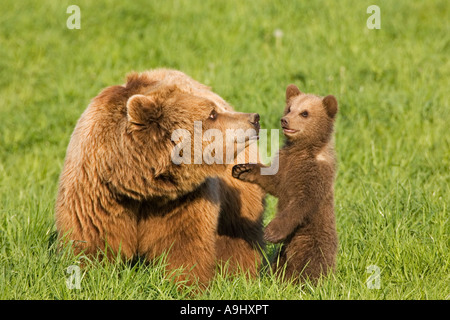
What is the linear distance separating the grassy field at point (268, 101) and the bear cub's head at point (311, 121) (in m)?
0.99

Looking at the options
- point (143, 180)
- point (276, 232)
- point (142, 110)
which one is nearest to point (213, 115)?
point (142, 110)

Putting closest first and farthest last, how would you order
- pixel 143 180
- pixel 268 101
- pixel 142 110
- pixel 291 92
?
pixel 142 110 < pixel 143 180 < pixel 291 92 < pixel 268 101

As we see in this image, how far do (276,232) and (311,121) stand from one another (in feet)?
2.82

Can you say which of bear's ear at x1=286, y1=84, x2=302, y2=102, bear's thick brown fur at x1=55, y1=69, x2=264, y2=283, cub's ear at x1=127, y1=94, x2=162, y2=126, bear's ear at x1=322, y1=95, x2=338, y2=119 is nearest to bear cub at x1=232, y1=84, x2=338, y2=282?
bear's ear at x1=322, y1=95, x2=338, y2=119

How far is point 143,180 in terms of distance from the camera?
458 centimetres

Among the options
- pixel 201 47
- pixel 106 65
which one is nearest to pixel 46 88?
pixel 106 65

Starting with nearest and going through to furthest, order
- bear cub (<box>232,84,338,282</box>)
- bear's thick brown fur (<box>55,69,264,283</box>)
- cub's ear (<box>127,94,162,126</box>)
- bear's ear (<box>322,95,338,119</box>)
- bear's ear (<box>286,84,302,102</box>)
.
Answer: cub's ear (<box>127,94,162,126</box>) < bear's thick brown fur (<box>55,69,264,283</box>) < bear cub (<box>232,84,338,282</box>) < bear's ear (<box>322,95,338,119</box>) < bear's ear (<box>286,84,302,102</box>)

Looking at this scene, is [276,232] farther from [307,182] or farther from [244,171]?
[244,171]

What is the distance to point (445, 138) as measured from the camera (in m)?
7.44

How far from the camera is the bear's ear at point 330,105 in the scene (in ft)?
15.8

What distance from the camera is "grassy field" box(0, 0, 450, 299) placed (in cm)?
462

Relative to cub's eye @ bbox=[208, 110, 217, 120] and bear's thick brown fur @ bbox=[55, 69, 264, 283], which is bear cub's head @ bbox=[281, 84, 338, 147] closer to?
bear's thick brown fur @ bbox=[55, 69, 264, 283]

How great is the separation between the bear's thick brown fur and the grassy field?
0.21 m

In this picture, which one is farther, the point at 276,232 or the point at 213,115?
the point at 213,115
